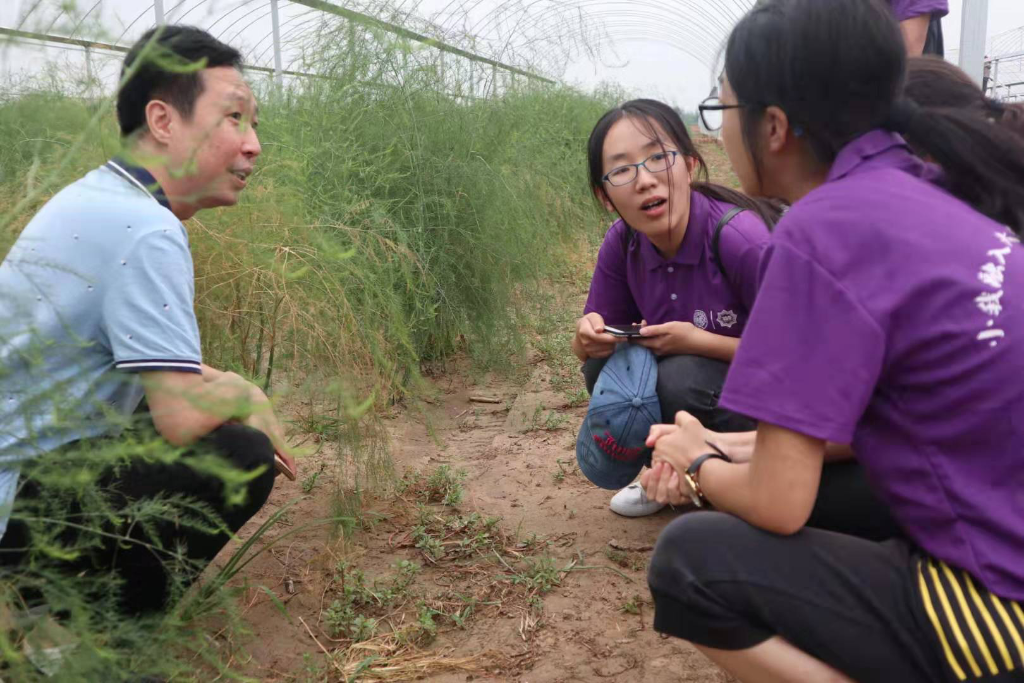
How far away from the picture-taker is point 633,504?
2668mm

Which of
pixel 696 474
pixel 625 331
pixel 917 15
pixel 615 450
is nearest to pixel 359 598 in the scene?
pixel 615 450

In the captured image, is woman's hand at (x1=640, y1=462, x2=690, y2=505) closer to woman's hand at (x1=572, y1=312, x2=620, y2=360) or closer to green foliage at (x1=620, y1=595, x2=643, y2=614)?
green foliage at (x1=620, y1=595, x2=643, y2=614)

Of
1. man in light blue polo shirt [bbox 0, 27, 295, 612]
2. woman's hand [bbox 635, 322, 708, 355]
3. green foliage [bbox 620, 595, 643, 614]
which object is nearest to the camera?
man in light blue polo shirt [bbox 0, 27, 295, 612]

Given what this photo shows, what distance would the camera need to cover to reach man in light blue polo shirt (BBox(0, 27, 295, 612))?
4.67 ft

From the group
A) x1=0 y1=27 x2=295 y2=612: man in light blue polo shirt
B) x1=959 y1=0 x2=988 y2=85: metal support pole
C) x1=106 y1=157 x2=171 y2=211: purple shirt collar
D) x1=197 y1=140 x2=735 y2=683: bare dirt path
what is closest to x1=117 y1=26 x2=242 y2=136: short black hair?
x1=0 y1=27 x2=295 y2=612: man in light blue polo shirt

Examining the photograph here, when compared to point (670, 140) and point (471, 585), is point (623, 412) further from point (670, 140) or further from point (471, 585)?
point (670, 140)

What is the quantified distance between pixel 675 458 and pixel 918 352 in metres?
0.47

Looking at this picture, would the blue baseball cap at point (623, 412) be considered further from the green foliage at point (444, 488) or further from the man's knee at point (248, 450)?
the man's knee at point (248, 450)

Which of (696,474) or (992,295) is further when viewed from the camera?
(696,474)

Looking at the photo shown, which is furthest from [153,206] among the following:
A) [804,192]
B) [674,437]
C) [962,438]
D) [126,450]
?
[962,438]

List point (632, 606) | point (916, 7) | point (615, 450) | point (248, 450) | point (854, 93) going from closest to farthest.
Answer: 1. point (854, 93)
2. point (248, 450)
3. point (632, 606)
4. point (615, 450)
5. point (916, 7)

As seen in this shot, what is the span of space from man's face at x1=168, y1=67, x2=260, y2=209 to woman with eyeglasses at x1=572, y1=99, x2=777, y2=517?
96 cm

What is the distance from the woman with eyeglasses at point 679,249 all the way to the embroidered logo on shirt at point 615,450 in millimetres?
138

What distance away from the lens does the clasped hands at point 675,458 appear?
1.51 meters
